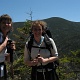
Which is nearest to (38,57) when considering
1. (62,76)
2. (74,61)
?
(62,76)

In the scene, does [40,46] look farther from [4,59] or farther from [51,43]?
[4,59]

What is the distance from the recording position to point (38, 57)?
417 cm

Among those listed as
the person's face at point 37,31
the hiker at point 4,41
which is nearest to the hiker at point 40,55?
the person's face at point 37,31

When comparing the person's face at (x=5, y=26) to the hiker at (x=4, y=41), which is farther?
the person's face at (x=5, y=26)

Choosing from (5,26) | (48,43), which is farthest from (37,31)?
(5,26)

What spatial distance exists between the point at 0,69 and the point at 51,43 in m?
1.08

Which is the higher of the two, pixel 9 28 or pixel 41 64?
pixel 9 28

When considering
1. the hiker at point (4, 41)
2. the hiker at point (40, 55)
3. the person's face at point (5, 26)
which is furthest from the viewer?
the hiker at point (40, 55)

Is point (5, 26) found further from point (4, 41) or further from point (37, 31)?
point (37, 31)

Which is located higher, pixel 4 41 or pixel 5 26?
pixel 5 26

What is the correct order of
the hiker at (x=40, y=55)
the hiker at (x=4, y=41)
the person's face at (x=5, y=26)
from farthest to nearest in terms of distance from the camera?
the hiker at (x=40, y=55)
the person's face at (x=5, y=26)
the hiker at (x=4, y=41)

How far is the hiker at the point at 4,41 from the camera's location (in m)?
3.99

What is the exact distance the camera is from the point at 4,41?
398 centimetres

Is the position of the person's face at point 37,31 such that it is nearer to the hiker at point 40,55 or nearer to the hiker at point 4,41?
the hiker at point 40,55
